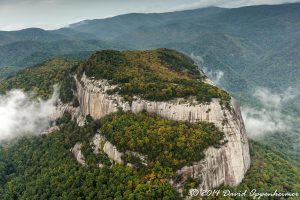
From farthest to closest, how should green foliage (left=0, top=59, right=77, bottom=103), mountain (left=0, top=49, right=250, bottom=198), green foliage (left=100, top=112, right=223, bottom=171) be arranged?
green foliage (left=0, top=59, right=77, bottom=103) → mountain (left=0, top=49, right=250, bottom=198) → green foliage (left=100, top=112, right=223, bottom=171)

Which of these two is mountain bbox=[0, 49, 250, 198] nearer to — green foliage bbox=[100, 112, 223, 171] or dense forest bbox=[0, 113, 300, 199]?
green foliage bbox=[100, 112, 223, 171]

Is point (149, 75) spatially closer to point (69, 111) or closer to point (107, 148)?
point (107, 148)

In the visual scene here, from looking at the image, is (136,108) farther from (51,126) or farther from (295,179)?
(295,179)

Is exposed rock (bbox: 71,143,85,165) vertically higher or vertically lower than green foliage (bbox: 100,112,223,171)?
lower

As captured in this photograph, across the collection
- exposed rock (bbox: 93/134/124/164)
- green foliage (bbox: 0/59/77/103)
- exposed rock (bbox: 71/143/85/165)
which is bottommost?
exposed rock (bbox: 71/143/85/165)

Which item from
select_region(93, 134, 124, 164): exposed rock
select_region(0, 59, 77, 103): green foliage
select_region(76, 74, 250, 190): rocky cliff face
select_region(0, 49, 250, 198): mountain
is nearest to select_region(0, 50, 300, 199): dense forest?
select_region(0, 49, 250, 198): mountain

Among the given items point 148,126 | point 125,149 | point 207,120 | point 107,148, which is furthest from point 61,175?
point 207,120
